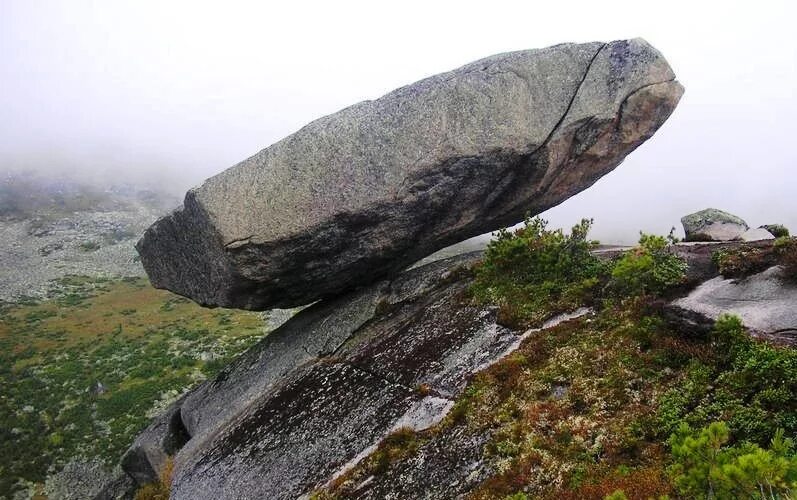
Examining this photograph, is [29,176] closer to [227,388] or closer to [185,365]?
[185,365]

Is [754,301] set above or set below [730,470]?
below

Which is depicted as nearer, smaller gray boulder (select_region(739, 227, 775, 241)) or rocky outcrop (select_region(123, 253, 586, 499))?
rocky outcrop (select_region(123, 253, 586, 499))

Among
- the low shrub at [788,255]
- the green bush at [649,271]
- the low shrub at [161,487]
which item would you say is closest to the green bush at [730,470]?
the low shrub at [788,255]

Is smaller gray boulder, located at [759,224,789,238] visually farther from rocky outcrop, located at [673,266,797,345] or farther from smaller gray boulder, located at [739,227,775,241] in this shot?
rocky outcrop, located at [673,266,797,345]

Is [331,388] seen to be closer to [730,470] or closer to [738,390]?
[738,390]

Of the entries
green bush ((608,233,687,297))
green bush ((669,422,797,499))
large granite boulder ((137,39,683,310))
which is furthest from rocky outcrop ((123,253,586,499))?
green bush ((669,422,797,499))

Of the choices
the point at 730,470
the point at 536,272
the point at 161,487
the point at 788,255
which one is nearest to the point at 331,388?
the point at 536,272

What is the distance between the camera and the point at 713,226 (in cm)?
2380

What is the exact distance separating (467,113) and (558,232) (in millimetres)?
5593

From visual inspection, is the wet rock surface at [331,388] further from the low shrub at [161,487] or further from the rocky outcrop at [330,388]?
the low shrub at [161,487]

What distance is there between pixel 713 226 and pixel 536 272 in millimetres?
9911

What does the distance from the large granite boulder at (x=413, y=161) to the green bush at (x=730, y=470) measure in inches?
Answer: 561

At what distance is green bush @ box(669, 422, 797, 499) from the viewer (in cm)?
616

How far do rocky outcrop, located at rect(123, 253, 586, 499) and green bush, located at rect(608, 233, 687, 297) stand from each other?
12.1 feet
